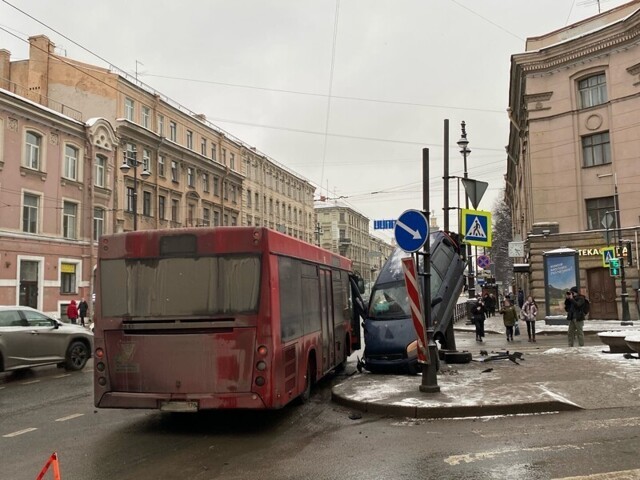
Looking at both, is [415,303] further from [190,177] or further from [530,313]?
[190,177]

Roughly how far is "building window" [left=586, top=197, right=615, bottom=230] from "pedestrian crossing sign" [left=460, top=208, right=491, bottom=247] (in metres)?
18.9

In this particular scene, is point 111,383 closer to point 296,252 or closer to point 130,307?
point 130,307

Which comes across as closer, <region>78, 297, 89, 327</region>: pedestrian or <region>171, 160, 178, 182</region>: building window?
<region>78, 297, 89, 327</region>: pedestrian

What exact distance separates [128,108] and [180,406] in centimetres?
3660

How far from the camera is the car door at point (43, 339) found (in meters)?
13.2

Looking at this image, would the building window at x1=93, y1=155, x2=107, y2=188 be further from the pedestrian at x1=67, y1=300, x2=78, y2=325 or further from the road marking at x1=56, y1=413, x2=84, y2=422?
the road marking at x1=56, y1=413, x2=84, y2=422

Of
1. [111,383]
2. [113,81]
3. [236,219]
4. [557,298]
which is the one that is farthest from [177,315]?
[236,219]

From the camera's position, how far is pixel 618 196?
28.1 metres

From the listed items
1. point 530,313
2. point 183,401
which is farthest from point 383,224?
point 183,401

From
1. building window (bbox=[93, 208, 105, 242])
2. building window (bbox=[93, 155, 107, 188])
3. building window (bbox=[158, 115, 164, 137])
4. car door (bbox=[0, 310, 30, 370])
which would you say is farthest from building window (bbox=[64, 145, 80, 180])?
car door (bbox=[0, 310, 30, 370])

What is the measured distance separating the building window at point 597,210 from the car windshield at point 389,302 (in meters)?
20.5

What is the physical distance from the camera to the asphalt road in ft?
18.7

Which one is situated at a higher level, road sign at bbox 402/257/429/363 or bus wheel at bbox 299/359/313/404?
road sign at bbox 402/257/429/363

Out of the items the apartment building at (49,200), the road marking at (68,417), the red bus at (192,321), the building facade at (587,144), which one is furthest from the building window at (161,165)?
the red bus at (192,321)
